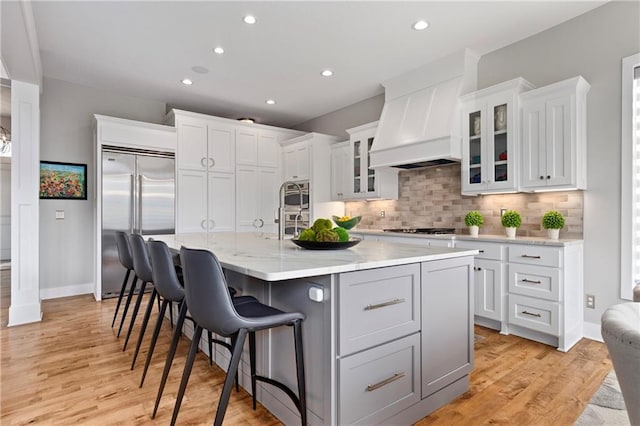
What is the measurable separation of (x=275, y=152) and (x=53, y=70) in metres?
3.03

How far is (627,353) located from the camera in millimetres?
708

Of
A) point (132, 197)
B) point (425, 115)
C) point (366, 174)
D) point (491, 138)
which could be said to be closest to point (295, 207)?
point (366, 174)

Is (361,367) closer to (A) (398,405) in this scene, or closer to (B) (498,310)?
(A) (398,405)

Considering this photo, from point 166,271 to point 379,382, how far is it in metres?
1.27

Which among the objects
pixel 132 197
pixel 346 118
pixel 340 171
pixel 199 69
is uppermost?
pixel 199 69

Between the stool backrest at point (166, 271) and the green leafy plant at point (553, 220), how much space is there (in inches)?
116

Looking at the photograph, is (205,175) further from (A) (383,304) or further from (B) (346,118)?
(A) (383,304)

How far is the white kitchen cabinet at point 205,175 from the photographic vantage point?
4.84m

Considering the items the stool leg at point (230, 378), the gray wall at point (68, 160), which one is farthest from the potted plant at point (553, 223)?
the gray wall at point (68, 160)

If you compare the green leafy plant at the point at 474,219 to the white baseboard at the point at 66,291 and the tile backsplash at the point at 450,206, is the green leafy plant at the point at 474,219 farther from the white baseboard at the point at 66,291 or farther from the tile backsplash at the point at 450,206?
the white baseboard at the point at 66,291

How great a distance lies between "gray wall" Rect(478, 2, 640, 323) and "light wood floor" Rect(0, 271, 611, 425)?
24.1 inches

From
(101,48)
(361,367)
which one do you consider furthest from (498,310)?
(101,48)

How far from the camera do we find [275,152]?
5801 millimetres

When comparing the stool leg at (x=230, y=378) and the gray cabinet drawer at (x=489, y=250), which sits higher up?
the gray cabinet drawer at (x=489, y=250)
